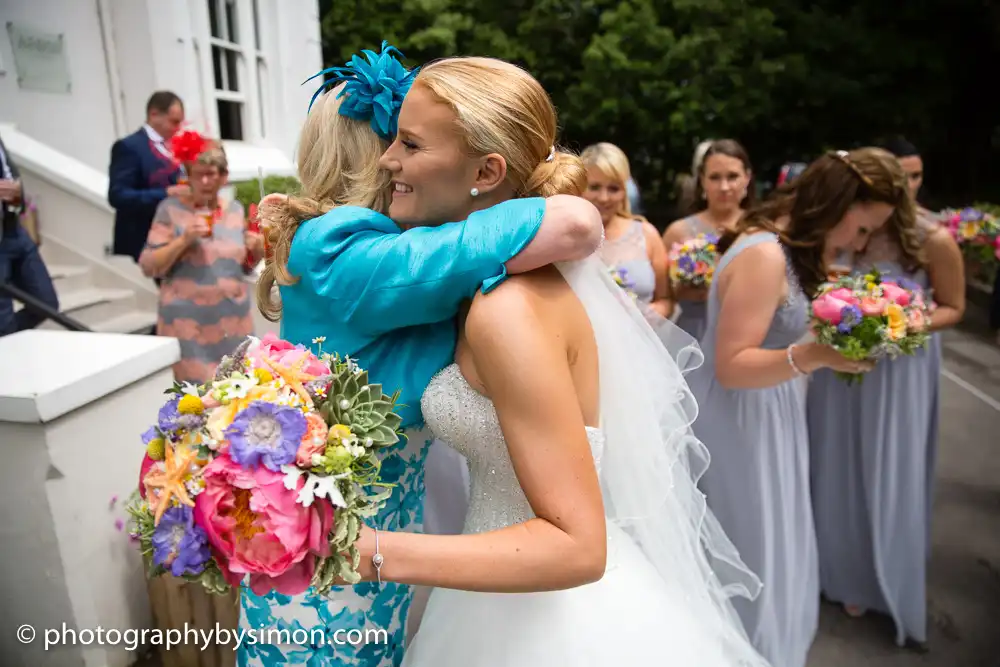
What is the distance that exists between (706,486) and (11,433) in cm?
257

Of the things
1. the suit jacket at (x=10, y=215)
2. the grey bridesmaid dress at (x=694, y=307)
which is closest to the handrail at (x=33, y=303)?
the suit jacket at (x=10, y=215)

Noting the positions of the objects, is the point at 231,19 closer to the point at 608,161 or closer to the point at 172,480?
the point at 608,161

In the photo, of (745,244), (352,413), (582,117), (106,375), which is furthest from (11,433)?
(582,117)

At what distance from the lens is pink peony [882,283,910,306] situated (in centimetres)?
250

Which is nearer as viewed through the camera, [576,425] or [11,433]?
[576,425]

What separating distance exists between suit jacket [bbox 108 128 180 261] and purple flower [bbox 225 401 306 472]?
14.0 ft

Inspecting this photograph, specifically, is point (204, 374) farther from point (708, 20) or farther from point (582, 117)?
point (708, 20)

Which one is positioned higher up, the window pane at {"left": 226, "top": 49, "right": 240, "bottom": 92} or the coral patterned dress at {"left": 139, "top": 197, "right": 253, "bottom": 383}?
the window pane at {"left": 226, "top": 49, "right": 240, "bottom": 92}

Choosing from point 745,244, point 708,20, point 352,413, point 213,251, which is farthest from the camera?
point 708,20

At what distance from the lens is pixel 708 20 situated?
1325cm

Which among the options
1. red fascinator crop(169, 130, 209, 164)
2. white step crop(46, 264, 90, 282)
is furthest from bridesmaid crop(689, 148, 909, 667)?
white step crop(46, 264, 90, 282)

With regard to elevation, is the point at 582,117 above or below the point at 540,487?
below

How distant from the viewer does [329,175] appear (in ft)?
5.17

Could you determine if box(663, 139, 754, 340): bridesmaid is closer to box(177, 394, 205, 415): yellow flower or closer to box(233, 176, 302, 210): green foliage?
box(177, 394, 205, 415): yellow flower
